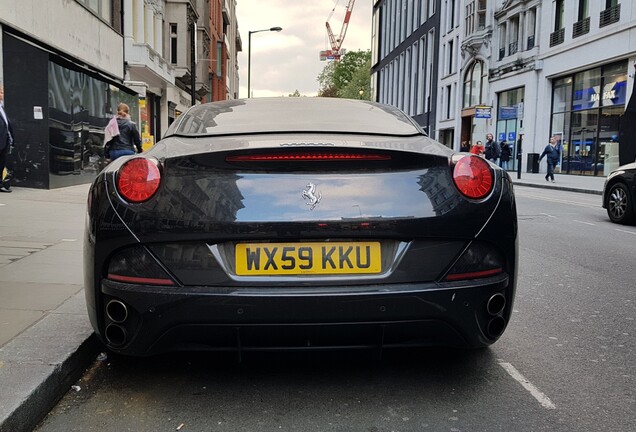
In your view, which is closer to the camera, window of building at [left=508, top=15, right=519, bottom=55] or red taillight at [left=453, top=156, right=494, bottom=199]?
red taillight at [left=453, top=156, right=494, bottom=199]

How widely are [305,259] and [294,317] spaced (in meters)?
0.25

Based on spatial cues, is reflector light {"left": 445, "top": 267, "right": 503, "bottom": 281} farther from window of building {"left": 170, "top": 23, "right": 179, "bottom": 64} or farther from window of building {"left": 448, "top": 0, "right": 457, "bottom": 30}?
window of building {"left": 448, "top": 0, "right": 457, "bottom": 30}

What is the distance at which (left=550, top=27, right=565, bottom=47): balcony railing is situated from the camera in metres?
30.1

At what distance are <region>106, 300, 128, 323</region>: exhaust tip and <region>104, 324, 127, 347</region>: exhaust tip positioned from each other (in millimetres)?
37

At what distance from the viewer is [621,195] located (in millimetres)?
10453

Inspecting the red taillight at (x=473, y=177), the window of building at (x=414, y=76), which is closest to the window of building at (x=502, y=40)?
the window of building at (x=414, y=76)

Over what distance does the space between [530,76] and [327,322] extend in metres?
33.1

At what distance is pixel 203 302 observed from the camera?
2682 millimetres

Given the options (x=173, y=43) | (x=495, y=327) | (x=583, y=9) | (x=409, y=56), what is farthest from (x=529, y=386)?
(x=409, y=56)

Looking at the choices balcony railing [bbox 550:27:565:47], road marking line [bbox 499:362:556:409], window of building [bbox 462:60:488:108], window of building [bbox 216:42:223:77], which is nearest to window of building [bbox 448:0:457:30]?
window of building [bbox 462:60:488:108]

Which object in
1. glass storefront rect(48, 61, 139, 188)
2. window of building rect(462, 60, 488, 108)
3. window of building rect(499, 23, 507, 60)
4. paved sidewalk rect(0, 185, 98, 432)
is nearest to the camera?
paved sidewalk rect(0, 185, 98, 432)

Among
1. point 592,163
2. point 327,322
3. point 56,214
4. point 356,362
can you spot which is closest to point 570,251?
point 356,362

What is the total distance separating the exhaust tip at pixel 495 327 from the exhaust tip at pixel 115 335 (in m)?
1.67

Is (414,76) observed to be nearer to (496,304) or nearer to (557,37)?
(557,37)
